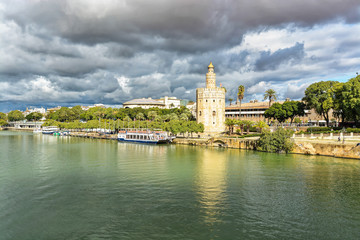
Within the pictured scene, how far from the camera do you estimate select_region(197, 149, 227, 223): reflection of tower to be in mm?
23000

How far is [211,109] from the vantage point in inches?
3723

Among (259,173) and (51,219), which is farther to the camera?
(259,173)

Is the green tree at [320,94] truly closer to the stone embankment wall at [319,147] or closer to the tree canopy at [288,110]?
the tree canopy at [288,110]

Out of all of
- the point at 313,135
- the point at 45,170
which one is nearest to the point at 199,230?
the point at 45,170

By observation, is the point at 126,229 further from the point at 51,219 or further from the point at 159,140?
the point at 159,140

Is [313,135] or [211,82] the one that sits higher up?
[211,82]

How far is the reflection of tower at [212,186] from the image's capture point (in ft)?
75.5

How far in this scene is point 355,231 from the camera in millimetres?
19234

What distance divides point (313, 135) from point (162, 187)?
4385 centimetres

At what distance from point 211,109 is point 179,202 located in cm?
7147

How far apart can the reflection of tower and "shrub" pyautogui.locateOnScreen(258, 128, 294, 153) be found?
16.9 meters

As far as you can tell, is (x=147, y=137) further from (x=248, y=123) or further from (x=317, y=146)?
(x=317, y=146)

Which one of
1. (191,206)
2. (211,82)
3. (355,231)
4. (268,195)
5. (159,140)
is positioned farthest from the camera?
(211,82)

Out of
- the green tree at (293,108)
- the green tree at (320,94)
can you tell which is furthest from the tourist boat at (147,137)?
the green tree at (320,94)
